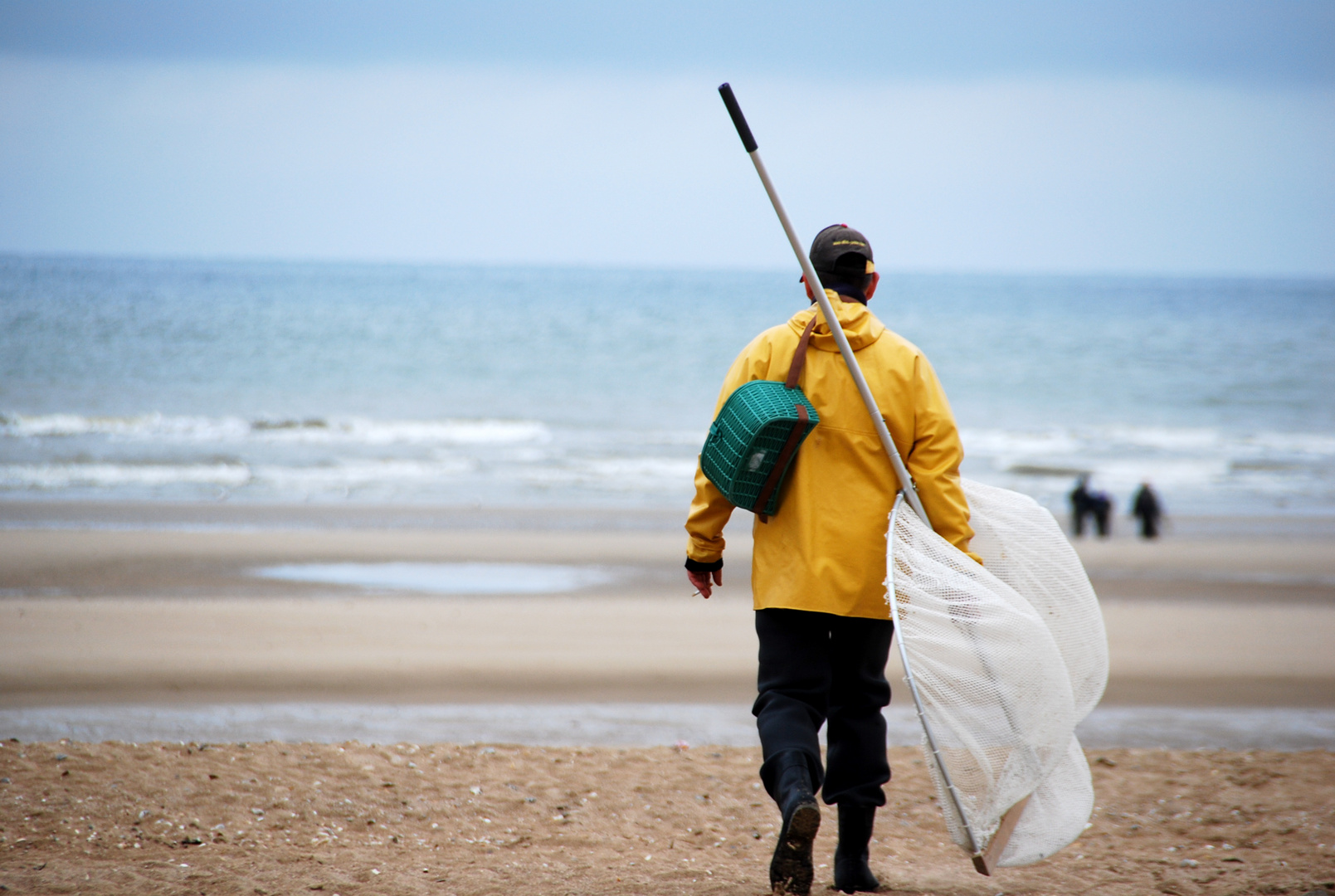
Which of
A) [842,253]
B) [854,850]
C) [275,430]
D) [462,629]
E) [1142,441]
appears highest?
[1142,441]

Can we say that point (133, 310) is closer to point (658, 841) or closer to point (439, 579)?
point (439, 579)

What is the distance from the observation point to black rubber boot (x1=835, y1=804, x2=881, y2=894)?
118 inches

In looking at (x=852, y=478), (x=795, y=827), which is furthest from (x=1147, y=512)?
(x=795, y=827)

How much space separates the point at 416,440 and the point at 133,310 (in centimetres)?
3699

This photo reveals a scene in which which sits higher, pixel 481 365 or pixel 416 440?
pixel 481 365

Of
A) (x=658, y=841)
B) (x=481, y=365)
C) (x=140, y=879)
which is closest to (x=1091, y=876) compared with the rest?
(x=658, y=841)

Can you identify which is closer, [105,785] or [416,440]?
[105,785]

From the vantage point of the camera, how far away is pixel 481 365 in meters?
33.3

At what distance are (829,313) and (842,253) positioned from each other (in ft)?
0.89

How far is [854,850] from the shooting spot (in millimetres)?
3012

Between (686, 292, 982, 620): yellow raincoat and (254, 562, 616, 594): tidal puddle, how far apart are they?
19.4 feet

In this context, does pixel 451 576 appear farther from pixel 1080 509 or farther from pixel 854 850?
pixel 1080 509

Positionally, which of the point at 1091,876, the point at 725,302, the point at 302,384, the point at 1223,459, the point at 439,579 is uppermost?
the point at 725,302

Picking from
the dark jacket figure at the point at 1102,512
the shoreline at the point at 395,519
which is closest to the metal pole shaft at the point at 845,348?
the shoreline at the point at 395,519
